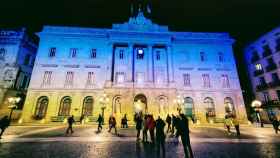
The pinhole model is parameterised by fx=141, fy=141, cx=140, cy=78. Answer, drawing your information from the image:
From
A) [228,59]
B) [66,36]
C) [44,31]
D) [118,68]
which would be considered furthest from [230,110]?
[44,31]

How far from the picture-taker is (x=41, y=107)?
23.4m

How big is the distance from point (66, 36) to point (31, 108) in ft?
45.6

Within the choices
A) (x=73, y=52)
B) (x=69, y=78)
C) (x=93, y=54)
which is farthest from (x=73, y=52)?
(x=69, y=78)

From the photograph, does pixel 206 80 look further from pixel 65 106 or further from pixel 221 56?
pixel 65 106

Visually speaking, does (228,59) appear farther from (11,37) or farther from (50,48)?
(11,37)

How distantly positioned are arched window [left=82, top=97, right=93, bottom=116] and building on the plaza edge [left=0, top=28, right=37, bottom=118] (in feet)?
39.6

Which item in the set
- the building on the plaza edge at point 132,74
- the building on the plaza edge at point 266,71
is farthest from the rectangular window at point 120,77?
the building on the plaza edge at point 266,71

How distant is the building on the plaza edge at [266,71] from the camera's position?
82.1 feet

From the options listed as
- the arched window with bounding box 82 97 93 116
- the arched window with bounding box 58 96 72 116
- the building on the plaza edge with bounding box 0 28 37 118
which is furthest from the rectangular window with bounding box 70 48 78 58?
the building on the plaza edge with bounding box 0 28 37 118

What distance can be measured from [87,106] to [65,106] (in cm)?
356

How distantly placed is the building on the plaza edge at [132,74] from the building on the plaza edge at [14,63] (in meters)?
4.19

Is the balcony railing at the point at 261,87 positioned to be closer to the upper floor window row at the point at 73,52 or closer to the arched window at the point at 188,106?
the arched window at the point at 188,106

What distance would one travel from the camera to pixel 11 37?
26.7 m

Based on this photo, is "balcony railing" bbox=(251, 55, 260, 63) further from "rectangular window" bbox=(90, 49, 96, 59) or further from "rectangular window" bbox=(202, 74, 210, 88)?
"rectangular window" bbox=(90, 49, 96, 59)
